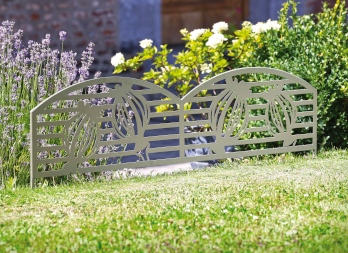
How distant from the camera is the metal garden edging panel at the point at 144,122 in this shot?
383cm

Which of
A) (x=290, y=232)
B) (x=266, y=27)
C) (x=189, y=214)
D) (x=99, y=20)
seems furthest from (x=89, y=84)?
(x=99, y=20)

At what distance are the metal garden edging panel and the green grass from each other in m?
0.27

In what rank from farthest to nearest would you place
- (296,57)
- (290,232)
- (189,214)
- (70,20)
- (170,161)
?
1. (70,20)
2. (296,57)
3. (170,161)
4. (189,214)
5. (290,232)

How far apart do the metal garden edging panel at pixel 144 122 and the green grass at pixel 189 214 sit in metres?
0.27

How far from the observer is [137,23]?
824cm

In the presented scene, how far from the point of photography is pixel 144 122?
411cm

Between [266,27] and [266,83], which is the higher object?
[266,27]

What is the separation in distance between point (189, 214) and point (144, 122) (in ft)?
4.58

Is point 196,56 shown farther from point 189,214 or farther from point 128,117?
point 189,214

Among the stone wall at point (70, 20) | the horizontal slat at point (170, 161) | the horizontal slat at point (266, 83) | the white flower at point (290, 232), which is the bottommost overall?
the white flower at point (290, 232)

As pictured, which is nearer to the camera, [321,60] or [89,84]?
[89,84]

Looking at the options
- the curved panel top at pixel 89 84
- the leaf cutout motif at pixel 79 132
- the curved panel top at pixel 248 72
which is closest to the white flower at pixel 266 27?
the curved panel top at pixel 248 72

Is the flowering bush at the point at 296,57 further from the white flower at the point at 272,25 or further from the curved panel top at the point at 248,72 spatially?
the curved panel top at the point at 248,72

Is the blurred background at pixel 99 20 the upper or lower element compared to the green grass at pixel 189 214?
upper
